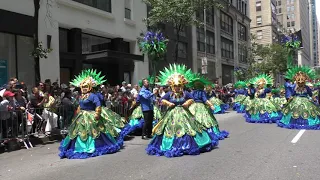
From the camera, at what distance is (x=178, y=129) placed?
793 cm

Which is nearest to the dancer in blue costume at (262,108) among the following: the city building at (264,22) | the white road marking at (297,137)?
the white road marking at (297,137)

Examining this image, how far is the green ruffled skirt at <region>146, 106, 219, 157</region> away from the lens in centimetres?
787

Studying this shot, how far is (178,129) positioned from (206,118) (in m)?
2.68

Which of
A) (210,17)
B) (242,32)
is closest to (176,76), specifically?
(210,17)

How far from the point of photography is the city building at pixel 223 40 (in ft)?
113

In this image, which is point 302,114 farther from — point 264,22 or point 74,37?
point 264,22

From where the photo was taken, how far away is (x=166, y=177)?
619 cm

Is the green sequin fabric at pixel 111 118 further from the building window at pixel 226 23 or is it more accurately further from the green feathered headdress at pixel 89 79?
the building window at pixel 226 23

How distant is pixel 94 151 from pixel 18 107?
3167mm

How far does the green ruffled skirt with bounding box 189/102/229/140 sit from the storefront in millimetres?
8645

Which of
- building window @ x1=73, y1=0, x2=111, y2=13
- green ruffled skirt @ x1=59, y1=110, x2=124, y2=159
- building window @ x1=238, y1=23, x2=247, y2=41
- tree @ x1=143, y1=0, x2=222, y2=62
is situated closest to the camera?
green ruffled skirt @ x1=59, y1=110, x2=124, y2=159

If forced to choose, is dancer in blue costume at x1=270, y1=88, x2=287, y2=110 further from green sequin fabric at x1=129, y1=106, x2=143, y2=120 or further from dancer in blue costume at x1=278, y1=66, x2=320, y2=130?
green sequin fabric at x1=129, y1=106, x2=143, y2=120

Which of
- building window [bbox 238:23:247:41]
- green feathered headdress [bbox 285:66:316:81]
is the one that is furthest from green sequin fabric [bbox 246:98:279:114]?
building window [bbox 238:23:247:41]

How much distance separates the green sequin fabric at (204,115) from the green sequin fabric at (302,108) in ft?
10.9
